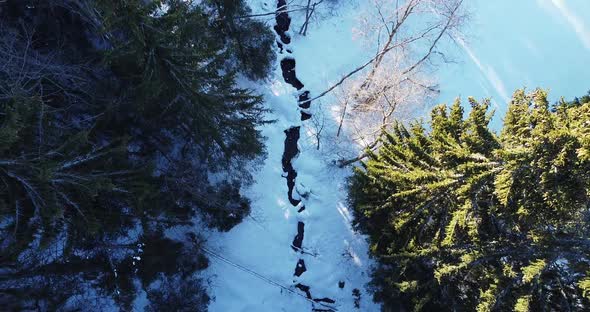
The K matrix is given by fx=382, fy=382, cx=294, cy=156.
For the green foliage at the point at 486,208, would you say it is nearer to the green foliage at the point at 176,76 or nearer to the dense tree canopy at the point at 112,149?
the green foliage at the point at 176,76

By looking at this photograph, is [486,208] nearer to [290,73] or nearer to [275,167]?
[275,167]

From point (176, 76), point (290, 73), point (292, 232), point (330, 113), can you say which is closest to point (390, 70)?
point (330, 113)

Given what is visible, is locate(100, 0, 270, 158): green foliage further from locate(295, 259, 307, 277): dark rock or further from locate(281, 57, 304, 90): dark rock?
locate(281, 57, 304, 90): dark rock

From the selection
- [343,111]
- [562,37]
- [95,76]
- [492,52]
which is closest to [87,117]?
[95,76]

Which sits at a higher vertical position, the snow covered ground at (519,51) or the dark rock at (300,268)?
the snow covered ground at (519,51)

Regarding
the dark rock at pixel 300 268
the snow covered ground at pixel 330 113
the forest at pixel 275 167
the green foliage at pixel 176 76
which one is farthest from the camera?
the dark rock at pixel 300 268

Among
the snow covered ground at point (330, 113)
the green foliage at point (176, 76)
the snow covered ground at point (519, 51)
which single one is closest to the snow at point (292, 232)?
the snow covered ground at point (330, 113)

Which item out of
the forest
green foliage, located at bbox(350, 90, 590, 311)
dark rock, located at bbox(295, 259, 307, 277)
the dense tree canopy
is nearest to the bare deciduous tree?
the forest

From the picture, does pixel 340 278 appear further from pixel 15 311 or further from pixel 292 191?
pixel 15 311
